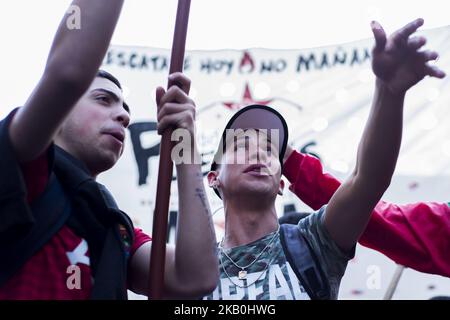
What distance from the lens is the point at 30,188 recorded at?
125cm

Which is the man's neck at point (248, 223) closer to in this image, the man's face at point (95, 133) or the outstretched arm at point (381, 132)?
the outstretched arm at point (381, 132)

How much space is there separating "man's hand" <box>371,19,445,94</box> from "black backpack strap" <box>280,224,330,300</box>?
2.04 ft

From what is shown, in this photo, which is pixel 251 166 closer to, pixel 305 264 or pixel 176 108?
pixel 305 264

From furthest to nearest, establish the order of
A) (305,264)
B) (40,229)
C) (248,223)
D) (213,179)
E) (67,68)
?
(213,179)
(248,223)
(305,264)
(40,229)
(67,68)

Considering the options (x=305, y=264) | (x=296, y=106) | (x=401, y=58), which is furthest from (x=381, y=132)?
(x=296, y=106)

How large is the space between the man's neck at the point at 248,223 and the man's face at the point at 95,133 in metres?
0.63

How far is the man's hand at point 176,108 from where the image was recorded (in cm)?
137

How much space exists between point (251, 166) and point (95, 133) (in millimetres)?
685

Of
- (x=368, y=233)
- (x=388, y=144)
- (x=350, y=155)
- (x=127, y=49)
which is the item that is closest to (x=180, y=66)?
(x=388, y=144)

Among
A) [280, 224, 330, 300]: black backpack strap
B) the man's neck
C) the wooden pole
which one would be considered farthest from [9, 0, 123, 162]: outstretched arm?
the man's neck

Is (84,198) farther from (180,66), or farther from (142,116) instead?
(142,116)

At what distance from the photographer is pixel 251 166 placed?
214cm

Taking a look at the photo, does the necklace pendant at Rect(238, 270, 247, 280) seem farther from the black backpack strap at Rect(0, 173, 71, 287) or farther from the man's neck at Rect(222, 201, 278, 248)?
the black backpack strap at Rect(0, 173, 71, 287)

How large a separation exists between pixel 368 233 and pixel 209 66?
1.80 m
